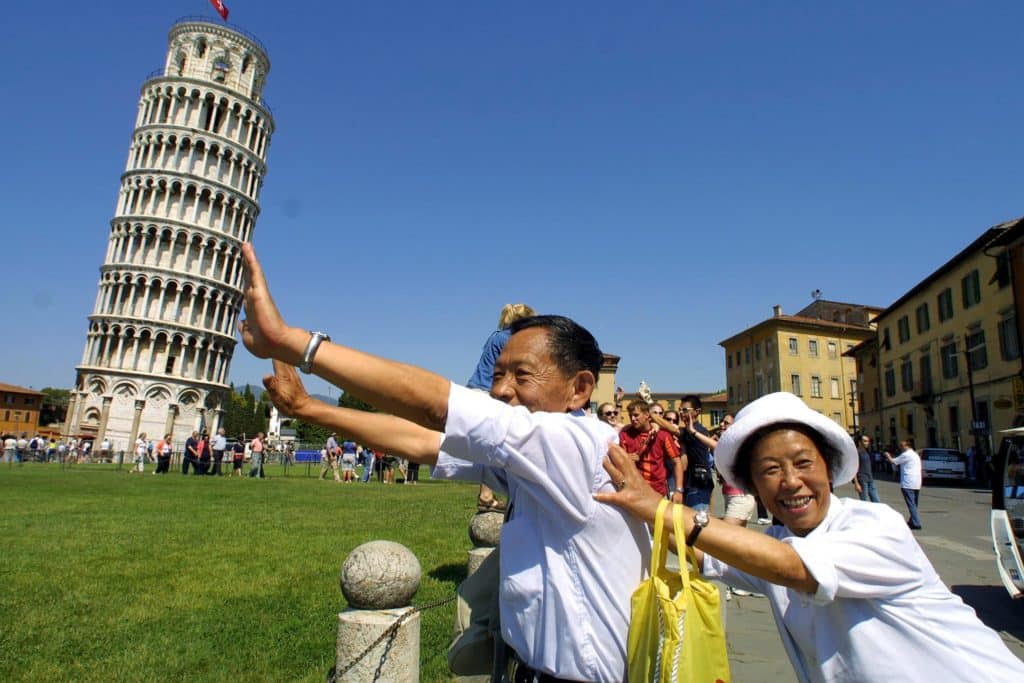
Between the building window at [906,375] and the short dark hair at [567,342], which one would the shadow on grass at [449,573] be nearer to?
the short dark hair at [567,342]

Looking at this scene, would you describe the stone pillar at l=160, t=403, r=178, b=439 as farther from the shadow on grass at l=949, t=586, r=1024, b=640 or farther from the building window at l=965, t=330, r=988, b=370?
the shadow on grass at l=949, t=586, r=1024, b=640

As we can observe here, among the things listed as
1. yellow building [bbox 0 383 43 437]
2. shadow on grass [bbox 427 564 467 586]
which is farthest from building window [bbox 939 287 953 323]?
yellow building [bbox 0 383 43 437]

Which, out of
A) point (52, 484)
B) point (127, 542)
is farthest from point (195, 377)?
point (127, 542)

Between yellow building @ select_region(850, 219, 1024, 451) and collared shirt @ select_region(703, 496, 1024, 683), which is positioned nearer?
collared shirt @ select_region(703, 496, 1024, 683)

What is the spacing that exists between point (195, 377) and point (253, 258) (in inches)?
2862

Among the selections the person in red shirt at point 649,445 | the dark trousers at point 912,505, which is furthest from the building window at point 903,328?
the person in red shirt at point 649,445

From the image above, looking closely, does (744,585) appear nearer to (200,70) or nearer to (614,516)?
(614,516)

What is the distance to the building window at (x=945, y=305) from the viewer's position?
36.9m

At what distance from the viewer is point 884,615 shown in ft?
5.30

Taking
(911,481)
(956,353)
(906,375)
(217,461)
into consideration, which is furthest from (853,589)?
(906,375)

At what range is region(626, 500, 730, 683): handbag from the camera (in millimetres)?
1484

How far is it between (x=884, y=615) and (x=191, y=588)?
638 cm

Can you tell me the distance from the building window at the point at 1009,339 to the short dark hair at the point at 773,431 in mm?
35638

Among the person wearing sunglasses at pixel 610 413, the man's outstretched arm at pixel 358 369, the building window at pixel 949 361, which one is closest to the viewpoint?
the man's outstretched arm at pixel 358 369
